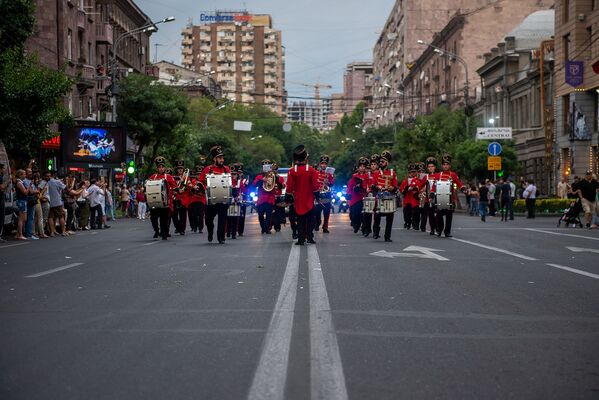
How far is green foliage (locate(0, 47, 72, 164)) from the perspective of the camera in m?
31.4

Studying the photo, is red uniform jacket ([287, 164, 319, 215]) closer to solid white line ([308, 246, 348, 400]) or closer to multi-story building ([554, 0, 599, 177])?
solid white line ([308, 246, 348, 400])

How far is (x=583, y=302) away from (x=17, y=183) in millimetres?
18920

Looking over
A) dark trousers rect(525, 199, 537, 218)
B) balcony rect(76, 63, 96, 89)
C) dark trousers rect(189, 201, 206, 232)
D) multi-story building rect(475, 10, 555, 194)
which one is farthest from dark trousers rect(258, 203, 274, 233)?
multi-story building rect(475, 10, 555, 194)

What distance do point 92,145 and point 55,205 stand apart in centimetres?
1655

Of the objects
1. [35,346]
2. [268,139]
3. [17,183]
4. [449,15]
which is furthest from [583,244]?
[268,139]

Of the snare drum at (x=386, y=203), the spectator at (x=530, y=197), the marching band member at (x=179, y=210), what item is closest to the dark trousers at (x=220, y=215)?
the snare drum at (x=386, y=203)

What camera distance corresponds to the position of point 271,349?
725 centimetres

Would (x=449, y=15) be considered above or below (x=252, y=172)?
above

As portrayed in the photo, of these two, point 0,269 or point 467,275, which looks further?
point 0,269

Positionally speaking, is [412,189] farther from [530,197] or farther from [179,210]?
[530,197]

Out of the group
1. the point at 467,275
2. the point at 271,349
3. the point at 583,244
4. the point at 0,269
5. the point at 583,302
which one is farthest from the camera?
the point at 583,244

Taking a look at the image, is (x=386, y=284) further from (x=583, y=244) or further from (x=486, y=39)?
(x=486, y=39)

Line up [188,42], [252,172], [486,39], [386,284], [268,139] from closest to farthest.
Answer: [386,284], [486,39], [252,172], [268,139], [188,42]

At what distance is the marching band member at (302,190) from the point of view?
20016 millimetres
